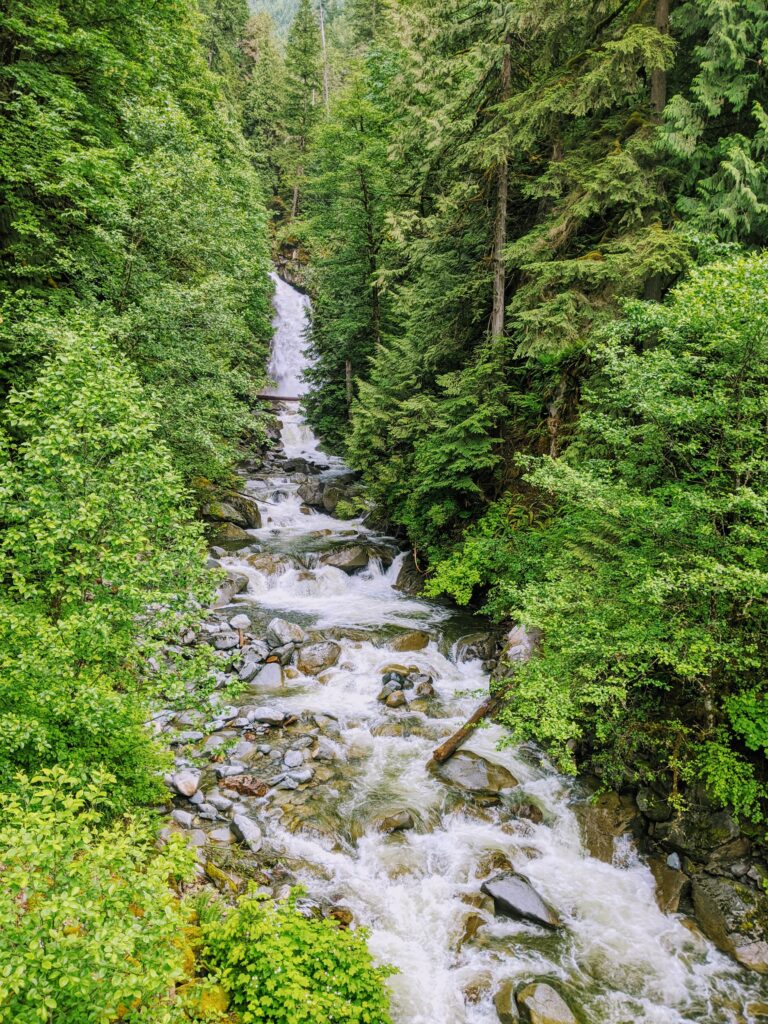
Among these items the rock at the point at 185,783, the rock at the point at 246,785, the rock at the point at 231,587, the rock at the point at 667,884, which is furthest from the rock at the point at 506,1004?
the rock at the point at 231,587

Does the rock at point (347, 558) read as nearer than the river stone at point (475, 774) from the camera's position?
No

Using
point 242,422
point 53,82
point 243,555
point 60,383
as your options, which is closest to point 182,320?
point 242,422

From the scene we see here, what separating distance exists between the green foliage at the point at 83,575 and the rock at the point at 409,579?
9989mm

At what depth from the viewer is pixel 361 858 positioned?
267 inches

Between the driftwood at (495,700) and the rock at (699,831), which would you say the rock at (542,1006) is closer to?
the rock at (699,831)

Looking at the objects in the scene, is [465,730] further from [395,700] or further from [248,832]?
[248,832]

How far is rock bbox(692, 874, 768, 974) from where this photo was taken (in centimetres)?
579

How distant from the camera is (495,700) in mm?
9148

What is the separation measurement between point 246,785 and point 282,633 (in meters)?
4.51

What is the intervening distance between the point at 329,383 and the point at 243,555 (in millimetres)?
11685

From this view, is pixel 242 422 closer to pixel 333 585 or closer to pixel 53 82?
pixel 333 585

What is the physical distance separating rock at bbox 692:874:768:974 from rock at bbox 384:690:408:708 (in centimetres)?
503

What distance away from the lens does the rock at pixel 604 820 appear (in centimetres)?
717

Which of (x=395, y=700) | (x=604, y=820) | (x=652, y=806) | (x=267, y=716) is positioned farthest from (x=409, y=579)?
→ (x=652, y=806)
